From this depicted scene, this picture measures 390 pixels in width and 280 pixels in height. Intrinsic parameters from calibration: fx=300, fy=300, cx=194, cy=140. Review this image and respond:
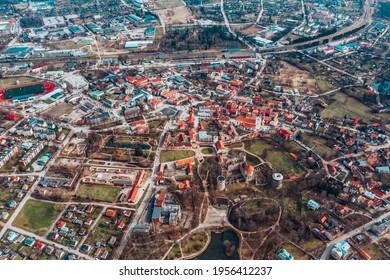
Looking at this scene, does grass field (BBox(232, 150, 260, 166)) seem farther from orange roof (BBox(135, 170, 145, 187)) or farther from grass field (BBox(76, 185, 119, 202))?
grass field (BBox(76, 185, 119, 202))

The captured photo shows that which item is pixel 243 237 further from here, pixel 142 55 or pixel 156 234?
pixel 142 55

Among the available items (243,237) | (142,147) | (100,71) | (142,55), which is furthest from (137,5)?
(243,237)

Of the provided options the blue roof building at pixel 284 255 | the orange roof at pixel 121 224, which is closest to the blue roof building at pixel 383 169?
the blue roof building at pixel 284 255

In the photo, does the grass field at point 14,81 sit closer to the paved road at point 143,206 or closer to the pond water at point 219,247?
the paved road at point 143,206

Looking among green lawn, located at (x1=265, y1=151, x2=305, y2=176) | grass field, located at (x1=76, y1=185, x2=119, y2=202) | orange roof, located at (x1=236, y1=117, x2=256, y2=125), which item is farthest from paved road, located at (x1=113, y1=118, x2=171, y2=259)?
green lawn, located at (x1=265, y1=151, x2=305, y2=176)

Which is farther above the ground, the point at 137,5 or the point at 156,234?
the point at 137,5

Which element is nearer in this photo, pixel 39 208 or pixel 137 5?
pixel 39 208
